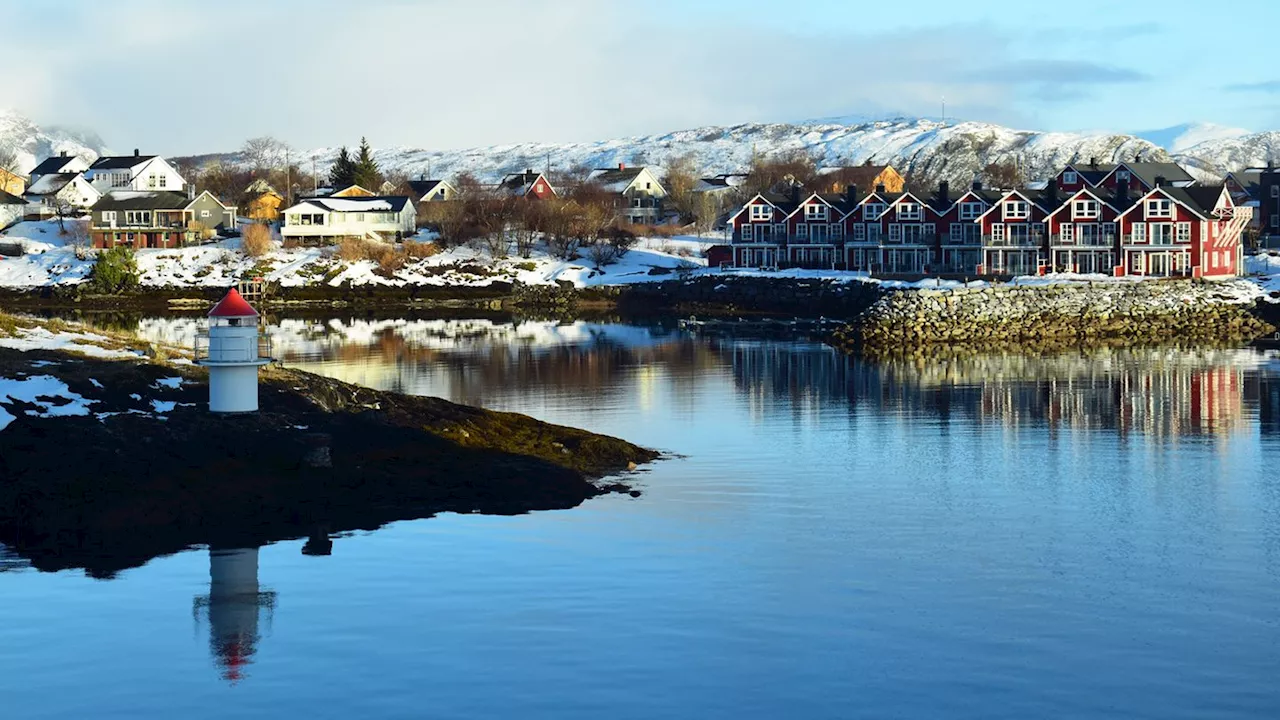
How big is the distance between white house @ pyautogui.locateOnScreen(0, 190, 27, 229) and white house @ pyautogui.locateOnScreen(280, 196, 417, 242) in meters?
22.4

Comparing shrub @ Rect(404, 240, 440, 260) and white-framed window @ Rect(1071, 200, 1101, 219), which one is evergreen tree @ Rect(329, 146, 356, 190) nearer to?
shrub @ Rect(404, 240, 440, 260)

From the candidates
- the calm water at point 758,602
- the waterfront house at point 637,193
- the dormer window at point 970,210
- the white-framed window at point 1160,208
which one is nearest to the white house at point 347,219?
the waterfront house at point 637,193

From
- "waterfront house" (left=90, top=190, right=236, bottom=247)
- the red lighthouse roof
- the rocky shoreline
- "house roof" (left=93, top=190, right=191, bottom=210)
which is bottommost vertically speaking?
the rocky shoreline

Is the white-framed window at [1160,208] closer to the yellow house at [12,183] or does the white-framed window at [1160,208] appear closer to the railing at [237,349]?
the railing at [237,349]

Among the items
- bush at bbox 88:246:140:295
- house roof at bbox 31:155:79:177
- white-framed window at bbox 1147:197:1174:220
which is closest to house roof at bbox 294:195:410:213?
bush at bbox 88:246:140:295

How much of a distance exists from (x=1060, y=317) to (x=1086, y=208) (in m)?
15.5

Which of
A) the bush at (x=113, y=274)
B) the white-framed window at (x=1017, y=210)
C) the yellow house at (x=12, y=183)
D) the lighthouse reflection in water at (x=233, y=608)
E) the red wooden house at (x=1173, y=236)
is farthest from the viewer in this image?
the yellow house at (x=12, y=183)

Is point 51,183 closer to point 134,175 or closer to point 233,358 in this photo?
point 134,175

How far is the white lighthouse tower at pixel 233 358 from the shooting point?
29.4m

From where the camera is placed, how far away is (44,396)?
30641 millimetres

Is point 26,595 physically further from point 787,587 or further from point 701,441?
point 701,441

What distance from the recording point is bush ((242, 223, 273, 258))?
10981 cm

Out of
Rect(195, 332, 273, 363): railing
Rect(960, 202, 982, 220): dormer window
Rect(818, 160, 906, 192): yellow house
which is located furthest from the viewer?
Rect(818, 160, 906, 192): yellow house

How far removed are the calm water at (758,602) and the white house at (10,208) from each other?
97.0m
